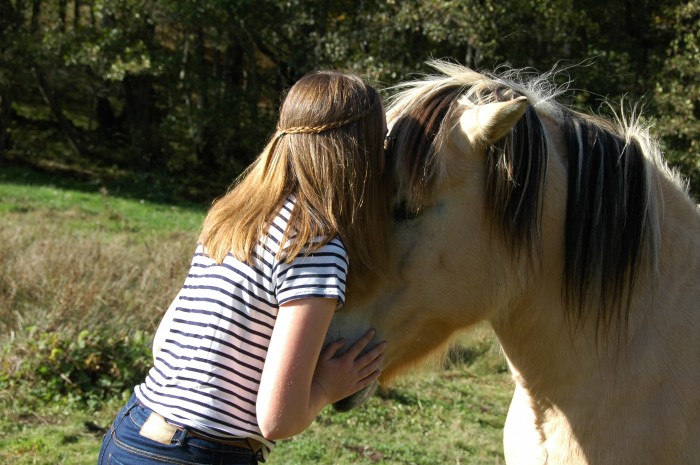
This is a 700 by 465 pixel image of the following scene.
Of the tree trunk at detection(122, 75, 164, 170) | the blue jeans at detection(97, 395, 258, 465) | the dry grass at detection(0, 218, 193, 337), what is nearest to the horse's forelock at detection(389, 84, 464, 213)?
the blue jeans at detection(97, 395, 258, 465)

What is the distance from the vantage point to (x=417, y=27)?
44.6 feet

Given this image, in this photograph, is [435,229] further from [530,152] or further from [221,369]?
[221,369]

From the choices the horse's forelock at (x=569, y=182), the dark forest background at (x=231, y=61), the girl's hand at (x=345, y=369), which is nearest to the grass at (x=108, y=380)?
the horse's forelock at (x=569, y=182)

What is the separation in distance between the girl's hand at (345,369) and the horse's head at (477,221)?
0.13 feet

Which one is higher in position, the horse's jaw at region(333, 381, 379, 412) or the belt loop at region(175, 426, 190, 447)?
the horse's jaw at region(333, 381, 379, 412)

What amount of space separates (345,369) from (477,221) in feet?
1.81

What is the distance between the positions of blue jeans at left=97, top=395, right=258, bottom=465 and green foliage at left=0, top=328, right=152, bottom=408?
3415 mm

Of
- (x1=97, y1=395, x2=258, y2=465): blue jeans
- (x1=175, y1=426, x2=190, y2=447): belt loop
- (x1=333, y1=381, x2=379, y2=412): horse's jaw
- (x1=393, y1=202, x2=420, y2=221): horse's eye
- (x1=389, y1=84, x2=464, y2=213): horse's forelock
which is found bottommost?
(x1=97, y1=395, x2=258, y2=465): blue jeans

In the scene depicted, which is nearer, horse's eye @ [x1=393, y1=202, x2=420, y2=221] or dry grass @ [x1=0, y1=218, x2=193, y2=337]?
horse's eye @ [x1=393, y1=202, x2=420, y2=221]

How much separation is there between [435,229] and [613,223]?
0.55m

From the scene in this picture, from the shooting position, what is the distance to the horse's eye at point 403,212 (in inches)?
80.7

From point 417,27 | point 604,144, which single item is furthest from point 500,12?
point 604,144

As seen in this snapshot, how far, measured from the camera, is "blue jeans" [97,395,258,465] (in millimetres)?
1936

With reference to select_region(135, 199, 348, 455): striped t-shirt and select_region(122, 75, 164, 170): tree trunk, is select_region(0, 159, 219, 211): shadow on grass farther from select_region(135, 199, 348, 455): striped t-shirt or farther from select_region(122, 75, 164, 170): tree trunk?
select_region(135, 199, 348, 455): striped t-shirt
